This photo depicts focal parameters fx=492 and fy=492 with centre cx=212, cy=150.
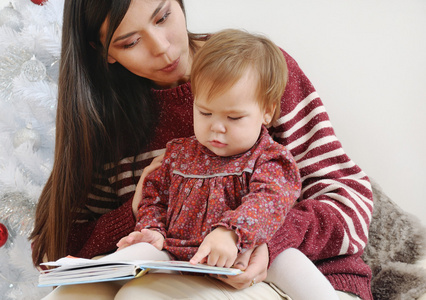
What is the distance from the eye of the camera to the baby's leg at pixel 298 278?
109 cm

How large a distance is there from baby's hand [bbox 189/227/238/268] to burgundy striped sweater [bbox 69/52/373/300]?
→ 14 cm

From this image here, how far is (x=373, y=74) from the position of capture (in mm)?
1836

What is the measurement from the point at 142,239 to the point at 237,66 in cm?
47

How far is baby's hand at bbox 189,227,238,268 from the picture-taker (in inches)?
39.3

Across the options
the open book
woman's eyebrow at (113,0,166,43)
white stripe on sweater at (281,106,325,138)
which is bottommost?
the open book

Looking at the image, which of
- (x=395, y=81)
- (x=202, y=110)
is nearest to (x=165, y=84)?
(x=202, y=110)

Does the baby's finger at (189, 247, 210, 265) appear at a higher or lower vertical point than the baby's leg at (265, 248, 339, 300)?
higher

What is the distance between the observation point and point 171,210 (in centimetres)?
125

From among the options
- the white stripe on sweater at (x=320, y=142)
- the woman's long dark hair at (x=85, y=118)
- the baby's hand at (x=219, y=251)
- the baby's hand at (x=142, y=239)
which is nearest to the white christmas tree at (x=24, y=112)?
the woman's long dark hair at (x=85, y=118)

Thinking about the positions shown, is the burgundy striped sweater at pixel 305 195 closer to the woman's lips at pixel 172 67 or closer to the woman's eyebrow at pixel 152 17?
the woman's lips at pixel 172 67

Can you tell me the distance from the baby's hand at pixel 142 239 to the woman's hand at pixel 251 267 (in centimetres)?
21

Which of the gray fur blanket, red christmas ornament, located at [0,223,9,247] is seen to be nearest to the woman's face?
the gray fur blanket

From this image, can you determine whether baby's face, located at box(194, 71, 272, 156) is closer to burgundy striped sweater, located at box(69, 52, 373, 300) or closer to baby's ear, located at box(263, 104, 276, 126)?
baby's ear, located at box(263, 104, 276, 126)

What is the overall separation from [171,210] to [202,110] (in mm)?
271
